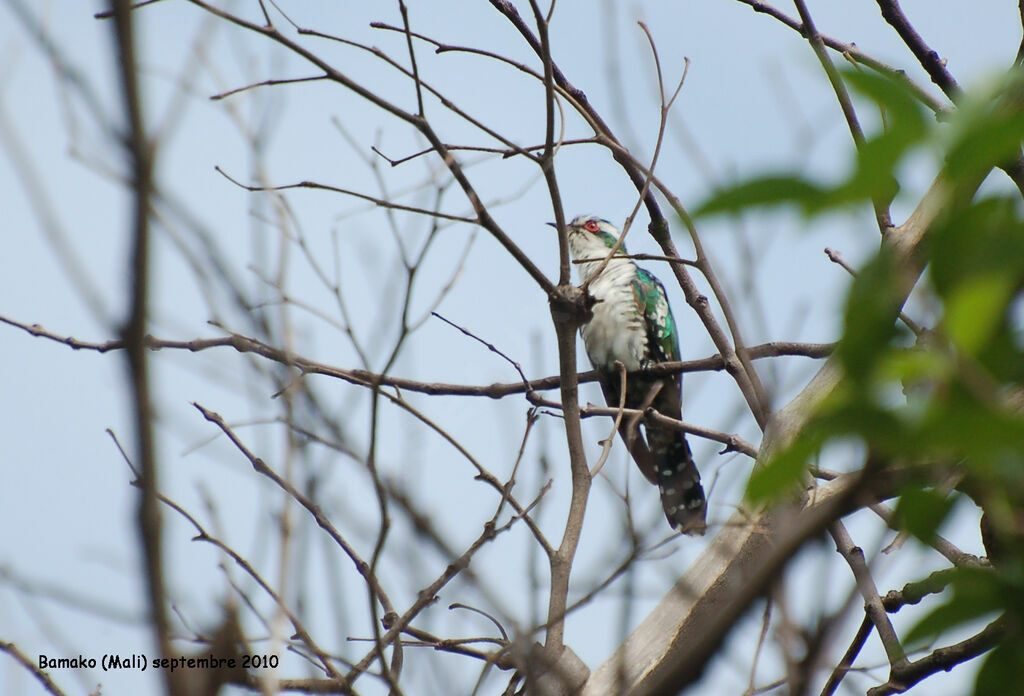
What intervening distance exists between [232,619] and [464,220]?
1.82m

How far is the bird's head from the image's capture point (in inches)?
320

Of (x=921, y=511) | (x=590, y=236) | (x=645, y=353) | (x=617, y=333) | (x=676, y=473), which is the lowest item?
(x=921, y=511)

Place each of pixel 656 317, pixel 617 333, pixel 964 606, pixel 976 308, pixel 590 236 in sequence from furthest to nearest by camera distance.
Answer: pixel 590 236, pixel 656 317, pixel 617 333, pixel 964 606, pixel 976 308

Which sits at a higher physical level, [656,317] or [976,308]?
Result: [656,317]

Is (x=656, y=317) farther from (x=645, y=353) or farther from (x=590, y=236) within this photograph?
(x=590, y=236)

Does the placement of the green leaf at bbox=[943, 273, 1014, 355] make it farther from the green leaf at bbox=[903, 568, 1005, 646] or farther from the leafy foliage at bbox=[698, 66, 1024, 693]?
the green leaf at bbox=[903, 568, 1005, 646]

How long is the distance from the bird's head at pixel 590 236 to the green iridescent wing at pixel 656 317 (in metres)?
0.57

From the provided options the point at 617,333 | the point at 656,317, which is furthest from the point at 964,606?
the point at 656,317

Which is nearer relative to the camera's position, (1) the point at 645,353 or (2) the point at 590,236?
(1) the point at 645,353

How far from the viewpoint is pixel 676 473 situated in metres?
7.11

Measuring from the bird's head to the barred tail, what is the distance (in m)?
1.87

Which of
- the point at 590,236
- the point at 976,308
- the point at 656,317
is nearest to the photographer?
the point at 976,308

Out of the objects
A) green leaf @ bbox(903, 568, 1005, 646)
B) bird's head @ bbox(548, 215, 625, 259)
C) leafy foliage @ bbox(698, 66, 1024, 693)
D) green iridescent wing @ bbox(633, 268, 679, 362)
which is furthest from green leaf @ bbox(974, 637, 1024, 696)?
bird's head @ bbox(548, 215, 625, 259)

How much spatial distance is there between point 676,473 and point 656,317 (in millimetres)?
1233
